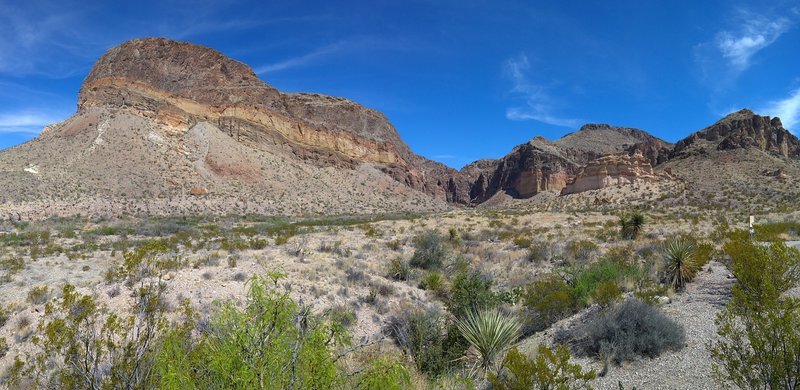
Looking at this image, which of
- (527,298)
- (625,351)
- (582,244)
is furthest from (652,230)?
(625,351)

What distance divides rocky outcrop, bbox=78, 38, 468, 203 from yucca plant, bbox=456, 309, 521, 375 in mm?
65734

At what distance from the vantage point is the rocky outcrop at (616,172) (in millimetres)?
60344

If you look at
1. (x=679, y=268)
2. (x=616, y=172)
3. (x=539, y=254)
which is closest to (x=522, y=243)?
(x=539, y=254)

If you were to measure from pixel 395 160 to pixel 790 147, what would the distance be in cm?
7105

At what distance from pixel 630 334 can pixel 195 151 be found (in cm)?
6345

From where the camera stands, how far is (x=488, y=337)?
7754mm

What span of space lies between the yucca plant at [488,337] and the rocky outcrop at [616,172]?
58.5m

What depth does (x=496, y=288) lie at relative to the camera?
527 inches

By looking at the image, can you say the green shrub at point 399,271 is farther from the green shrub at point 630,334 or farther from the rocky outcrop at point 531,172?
the rocky outcrop at point 531,172

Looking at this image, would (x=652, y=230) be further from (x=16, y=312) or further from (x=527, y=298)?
(x=16, y=312)

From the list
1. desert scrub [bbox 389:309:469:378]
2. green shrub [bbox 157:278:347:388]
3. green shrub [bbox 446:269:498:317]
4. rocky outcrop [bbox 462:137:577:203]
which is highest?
rocky outcrop [bbox 462:137:577:203]

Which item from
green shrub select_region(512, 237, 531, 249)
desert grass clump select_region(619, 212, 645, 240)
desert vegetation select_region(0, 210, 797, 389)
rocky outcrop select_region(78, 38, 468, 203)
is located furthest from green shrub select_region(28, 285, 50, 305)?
rocky outcrop select_region(78, 38, 468, 203)

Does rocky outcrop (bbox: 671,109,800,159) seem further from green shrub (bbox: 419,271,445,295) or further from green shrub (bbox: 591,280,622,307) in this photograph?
green shrub (bbox: 591,280,622,307)

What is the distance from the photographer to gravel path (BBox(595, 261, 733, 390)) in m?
5.95
